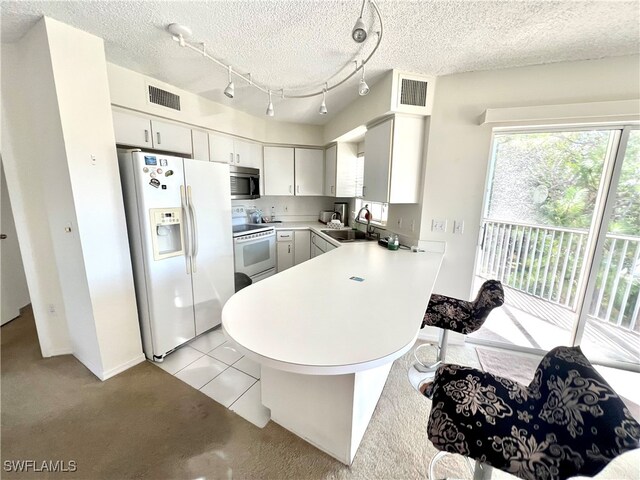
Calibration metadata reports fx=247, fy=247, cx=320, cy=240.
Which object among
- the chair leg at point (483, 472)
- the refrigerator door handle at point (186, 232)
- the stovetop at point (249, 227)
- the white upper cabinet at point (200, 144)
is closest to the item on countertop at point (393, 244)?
the chair leg at point (483, 472)

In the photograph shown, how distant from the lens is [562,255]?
8.86 feet

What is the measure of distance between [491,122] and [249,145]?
2.91m

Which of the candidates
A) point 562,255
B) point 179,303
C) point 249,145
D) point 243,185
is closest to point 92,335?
point 179,303

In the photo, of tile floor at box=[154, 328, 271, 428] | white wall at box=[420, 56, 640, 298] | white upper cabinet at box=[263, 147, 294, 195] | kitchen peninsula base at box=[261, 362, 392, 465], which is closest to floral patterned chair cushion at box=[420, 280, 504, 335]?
kitchen peninsula base at box=[261, 362, 392, 465]

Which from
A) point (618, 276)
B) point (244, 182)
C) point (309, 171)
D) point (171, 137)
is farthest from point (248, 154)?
point (618, 276)

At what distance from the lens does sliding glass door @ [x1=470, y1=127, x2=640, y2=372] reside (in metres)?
2.03

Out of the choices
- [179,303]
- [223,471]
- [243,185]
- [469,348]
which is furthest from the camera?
[243,185]

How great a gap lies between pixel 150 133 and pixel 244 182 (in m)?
1.21

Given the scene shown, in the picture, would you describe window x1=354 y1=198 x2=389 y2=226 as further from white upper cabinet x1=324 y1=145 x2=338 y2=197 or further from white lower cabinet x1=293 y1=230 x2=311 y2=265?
white lower cabinet x1=293 y1=230 x2=311 y2=265

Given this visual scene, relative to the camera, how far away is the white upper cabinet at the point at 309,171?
13.2 feet

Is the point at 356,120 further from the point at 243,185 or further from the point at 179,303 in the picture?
the point at 179,303

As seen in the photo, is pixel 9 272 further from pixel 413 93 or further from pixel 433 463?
pixel 413 93

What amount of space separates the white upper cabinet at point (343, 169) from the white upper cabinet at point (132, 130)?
2.31m
